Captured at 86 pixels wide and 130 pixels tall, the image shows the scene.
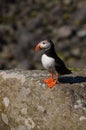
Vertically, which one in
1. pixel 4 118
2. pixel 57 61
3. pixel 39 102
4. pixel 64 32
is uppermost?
pixel 64 32

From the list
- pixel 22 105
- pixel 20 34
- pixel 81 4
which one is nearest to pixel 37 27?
pixel 20 34

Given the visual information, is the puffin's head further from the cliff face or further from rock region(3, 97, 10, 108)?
rock region(3, 97, 10, 108)

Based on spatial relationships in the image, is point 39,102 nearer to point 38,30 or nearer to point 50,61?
point 50,61

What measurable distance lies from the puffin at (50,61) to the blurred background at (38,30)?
38.0 meters

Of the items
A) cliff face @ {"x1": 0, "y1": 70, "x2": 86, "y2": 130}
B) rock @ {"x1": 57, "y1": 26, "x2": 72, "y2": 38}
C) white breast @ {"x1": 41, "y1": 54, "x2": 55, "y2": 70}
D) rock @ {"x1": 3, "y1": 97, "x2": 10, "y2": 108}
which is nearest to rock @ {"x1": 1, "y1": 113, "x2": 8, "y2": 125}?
cliff face @ {"x1": 0, "y1": 70, "x2": 86, "y2": 130}

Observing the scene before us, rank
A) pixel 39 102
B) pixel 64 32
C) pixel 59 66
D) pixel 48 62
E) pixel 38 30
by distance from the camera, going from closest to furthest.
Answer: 1. pixel 48 62
2. pixel 39 102
3. pixel 59 66
4. pixel 64 32
5. pixel 38 30

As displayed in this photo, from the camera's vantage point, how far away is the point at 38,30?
65.9m

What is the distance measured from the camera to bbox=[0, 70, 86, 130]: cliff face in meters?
15.5

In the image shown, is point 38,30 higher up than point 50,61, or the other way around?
point 38,30

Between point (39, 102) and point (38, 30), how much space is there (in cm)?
5015

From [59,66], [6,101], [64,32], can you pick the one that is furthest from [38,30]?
[59,66]

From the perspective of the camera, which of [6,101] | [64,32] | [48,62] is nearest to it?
[48,62]

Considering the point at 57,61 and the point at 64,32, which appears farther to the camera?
the point at 64,32

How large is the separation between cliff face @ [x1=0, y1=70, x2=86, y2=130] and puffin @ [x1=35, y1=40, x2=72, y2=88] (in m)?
0.20
